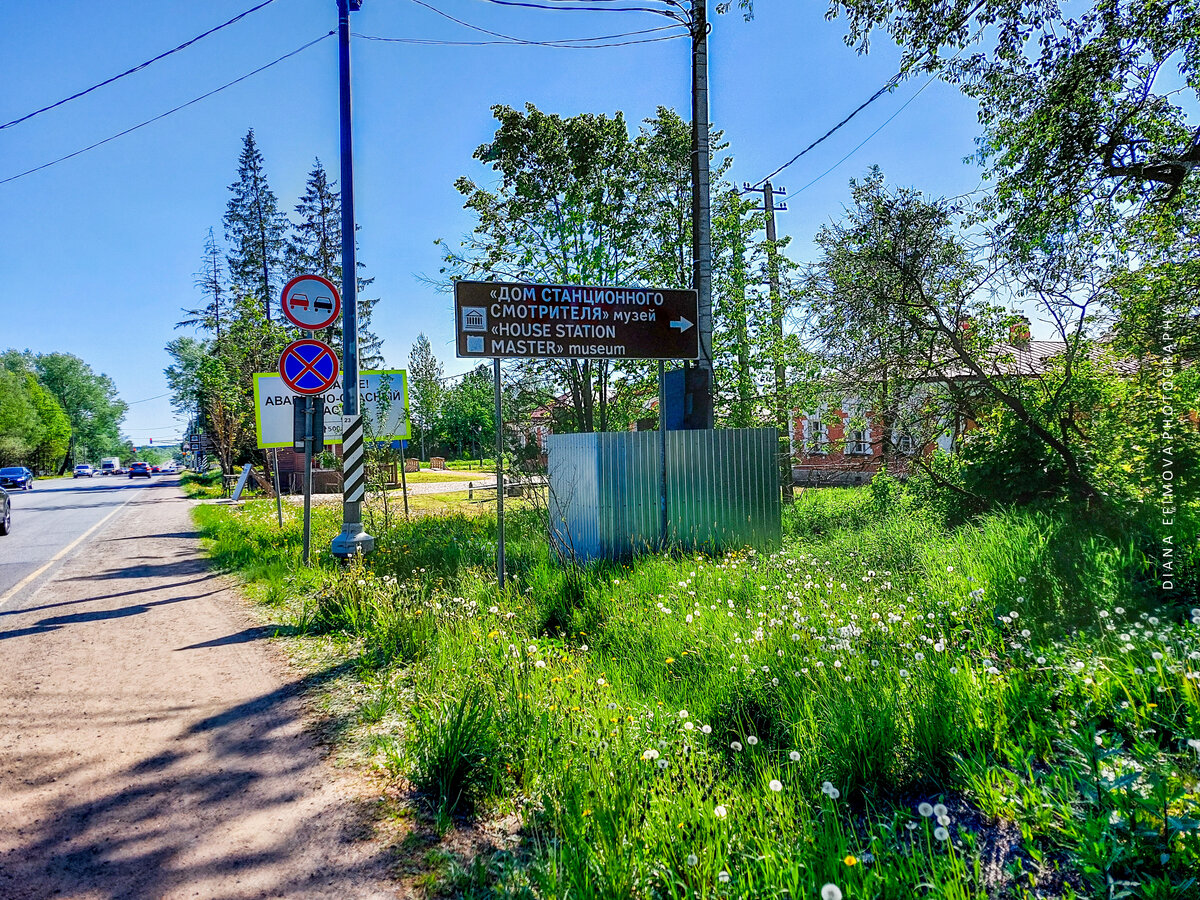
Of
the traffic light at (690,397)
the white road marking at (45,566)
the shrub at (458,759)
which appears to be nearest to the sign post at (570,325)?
the traffic light at (690,397)

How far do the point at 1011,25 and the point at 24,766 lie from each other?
1059 cm

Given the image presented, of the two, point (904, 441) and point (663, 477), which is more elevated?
point (904, 441)

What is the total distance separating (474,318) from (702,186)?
13.7ft

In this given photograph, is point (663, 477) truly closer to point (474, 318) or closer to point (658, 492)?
point (658, 492)

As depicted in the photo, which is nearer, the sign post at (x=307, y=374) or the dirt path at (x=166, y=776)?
the dirt path at (x=166, y=776)

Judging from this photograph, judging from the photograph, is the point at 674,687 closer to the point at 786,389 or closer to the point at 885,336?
the point at 885,336

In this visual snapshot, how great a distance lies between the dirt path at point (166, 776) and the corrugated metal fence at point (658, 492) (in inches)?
143

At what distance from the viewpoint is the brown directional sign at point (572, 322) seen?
23.1ft

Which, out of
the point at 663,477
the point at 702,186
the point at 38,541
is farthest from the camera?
the point at 38,541

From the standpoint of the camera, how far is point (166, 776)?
144 inches

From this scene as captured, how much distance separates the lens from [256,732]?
Result: 13.9ft

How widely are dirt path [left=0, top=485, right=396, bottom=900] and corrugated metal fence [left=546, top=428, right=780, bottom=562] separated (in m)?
3.63

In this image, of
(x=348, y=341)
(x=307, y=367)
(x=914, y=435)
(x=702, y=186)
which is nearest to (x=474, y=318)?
(x=348, y=341)

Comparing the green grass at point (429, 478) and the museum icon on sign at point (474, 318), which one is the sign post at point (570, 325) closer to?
the museum icon on sign at point (474, 318)
